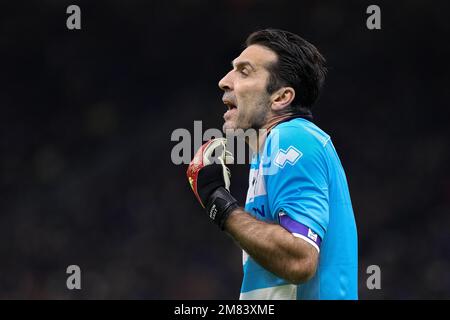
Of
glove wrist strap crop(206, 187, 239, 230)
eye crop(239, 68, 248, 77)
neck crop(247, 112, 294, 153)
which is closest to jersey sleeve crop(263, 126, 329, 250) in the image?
glove wrist strap crop(206, 187, 239, 230)

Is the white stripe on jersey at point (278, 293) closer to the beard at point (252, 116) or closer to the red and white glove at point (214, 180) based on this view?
the red and white glove at point (214, 180)

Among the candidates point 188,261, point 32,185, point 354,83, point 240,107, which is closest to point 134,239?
point 188,261

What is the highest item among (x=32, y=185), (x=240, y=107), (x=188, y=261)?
(x=32, y=185)

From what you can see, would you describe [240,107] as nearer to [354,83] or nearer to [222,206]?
[222,206]

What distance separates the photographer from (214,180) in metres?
3.00

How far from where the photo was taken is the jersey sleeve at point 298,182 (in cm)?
264

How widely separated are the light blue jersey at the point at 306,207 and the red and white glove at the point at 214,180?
151 millimetres

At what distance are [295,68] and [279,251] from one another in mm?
1021

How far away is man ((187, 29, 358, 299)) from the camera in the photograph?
104 inches

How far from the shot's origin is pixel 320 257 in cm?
287

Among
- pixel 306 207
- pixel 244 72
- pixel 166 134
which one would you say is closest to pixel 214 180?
pixel 306 207

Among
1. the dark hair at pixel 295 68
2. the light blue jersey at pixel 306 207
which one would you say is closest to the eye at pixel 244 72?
the dark hair at pixel 295 68

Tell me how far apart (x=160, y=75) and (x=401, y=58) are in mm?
3515

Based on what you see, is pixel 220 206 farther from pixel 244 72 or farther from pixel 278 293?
pixel 244 72
